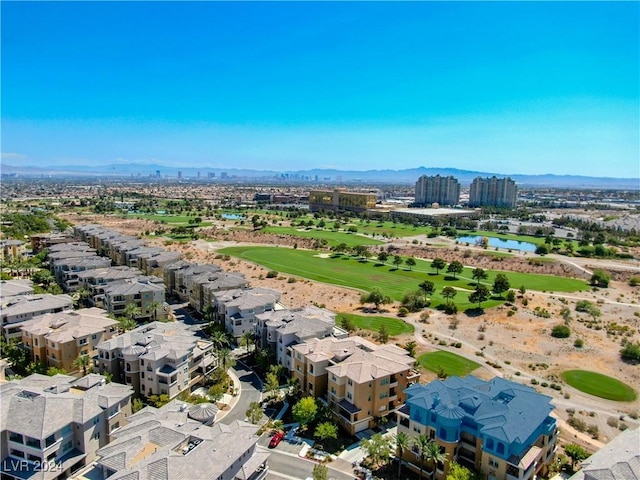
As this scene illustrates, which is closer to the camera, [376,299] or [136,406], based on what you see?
[136,406]

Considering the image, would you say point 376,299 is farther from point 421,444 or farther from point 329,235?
point 329,235

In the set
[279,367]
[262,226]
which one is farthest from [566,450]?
[262,226]

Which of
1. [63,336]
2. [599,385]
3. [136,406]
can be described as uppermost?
[63,336]

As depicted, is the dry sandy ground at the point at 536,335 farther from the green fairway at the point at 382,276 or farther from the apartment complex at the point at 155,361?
the apartment complex at the point at 155,361

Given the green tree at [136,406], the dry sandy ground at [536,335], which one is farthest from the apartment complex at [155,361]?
the dry sandy ground at [536,335]

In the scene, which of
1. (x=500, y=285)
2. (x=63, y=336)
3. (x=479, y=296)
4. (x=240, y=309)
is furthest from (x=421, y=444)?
(x=500, y=285)

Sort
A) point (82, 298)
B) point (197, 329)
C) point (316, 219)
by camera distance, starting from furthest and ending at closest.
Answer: point (316, 219) → point (82, 298) → point (197, 329)

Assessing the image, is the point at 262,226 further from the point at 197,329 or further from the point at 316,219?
the point at 197,329
